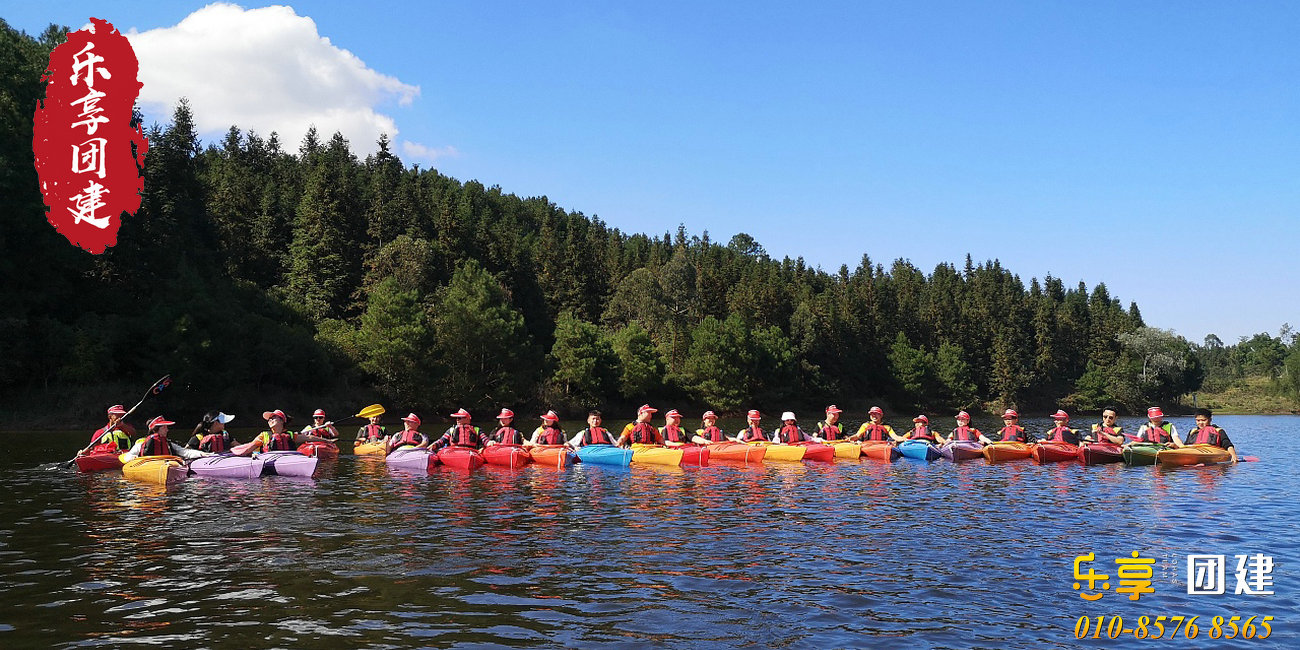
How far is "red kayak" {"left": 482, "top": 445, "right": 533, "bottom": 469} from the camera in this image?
24875 millimetres

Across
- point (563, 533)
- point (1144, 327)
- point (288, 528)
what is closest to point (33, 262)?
point (288, 528)

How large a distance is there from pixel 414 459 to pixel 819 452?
12.3 metres

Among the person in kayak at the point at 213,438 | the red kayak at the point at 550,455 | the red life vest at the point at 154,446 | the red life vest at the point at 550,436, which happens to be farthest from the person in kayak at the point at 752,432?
the red life vest at the point at 154,446

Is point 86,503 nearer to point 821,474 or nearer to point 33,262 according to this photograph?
point 821,474

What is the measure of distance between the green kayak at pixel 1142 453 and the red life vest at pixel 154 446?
2725 centimetres

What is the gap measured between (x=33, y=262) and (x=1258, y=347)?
→ 736ft

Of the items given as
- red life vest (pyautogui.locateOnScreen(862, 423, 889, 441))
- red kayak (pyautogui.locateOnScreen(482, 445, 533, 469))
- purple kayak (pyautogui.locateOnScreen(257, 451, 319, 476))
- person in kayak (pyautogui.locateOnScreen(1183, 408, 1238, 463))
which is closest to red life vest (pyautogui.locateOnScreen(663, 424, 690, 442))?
red kayak (pyautogui.locateOnScreen(482, 445, 533, 469))

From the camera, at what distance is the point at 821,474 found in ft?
81.9

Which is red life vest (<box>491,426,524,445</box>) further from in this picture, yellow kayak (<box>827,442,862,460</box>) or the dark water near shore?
yellow kayak (<box>827,442,862,460</box>)

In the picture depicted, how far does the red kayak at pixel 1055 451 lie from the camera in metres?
28.1

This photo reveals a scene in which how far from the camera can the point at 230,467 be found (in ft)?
71.3

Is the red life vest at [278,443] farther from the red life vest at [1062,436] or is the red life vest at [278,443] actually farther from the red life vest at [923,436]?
the red life vest at [1062,436]

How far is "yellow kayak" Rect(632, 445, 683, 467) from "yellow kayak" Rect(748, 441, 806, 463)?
330 centimetres

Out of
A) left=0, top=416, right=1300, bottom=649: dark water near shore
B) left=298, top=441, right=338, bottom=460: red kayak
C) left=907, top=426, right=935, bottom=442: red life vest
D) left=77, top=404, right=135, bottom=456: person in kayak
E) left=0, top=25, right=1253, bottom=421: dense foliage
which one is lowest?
left=0, top=416, right=1300, bottom=649: dark water near shore
